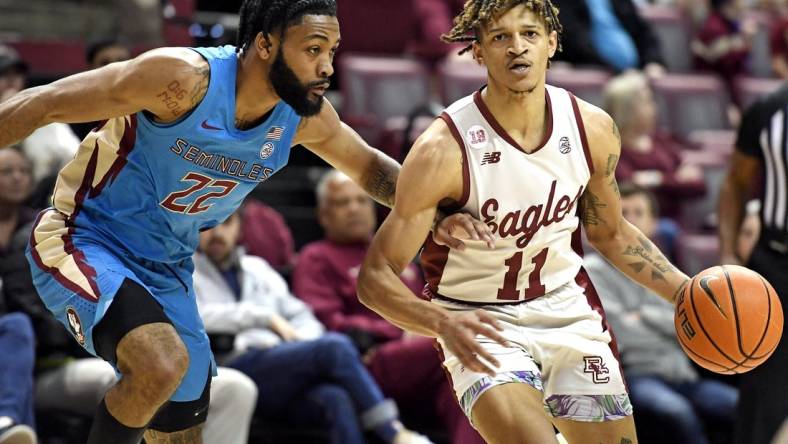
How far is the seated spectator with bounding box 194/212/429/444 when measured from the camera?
20.5 feet

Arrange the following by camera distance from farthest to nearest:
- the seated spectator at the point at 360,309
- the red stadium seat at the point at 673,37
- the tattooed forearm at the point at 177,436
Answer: the red stadium seat at the point at 673,37, the seated spectator at the point at 360,309, the tattooed forearm at the point at 177,436

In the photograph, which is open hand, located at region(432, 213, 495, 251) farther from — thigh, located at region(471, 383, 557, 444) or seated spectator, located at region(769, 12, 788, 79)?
seated spectator, located at region(769, 12, 788, 79)

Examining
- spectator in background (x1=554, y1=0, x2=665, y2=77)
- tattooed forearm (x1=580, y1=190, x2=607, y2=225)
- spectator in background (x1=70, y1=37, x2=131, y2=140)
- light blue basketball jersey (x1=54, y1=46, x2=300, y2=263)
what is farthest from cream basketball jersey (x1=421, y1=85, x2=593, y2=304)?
spectator in background (x1=554, y1=0, x2=665, y2=77)

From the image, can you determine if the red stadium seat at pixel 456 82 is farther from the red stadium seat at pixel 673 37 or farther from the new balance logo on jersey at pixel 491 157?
the new balance logo on jersey at pixel 491 157

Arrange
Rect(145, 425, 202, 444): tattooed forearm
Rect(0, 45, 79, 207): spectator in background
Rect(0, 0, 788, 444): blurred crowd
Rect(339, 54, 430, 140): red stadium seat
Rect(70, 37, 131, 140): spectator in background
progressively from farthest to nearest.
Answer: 1. Rect(339, 54, 430, 140): red stadium seat
2. Rect(70, 37, 131, 140): spectator in background
3. Rect(0, 45, 79, 207): spectator in background
4. Rect(0, 0, 788, 444): blurred crowd
5. Rect(145, 425, 202, 444): tattooed forearm

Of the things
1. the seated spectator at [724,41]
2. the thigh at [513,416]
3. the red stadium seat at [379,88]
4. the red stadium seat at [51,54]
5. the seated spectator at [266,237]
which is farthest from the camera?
the seated spectator at [724,41]

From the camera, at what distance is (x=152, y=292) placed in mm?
4352

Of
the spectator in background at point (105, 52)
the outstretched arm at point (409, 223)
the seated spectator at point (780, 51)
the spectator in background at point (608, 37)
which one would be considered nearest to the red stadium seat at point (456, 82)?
the spectator in background at point (608, 37)

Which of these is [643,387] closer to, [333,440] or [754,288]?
[333,440]

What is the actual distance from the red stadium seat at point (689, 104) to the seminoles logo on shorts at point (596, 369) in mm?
6342

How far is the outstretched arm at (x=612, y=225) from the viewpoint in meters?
4.34

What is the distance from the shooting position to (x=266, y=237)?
24.6 ft

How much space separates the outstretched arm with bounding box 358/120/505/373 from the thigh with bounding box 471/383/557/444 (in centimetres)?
31

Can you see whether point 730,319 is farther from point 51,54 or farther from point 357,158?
point 51,54
